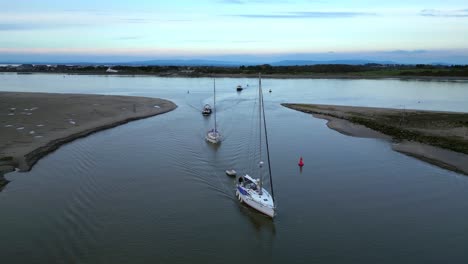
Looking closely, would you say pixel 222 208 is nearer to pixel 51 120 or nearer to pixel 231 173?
pixel 231 173

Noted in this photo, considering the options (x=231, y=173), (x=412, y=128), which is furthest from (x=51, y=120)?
(x=412, y=128)

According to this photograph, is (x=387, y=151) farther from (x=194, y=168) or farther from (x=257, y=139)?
(x=194, y=168)

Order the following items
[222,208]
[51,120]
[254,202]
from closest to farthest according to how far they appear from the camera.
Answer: [254,202]
[222,208]
[51,120]

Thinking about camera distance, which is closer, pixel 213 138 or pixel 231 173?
pixel 231 173

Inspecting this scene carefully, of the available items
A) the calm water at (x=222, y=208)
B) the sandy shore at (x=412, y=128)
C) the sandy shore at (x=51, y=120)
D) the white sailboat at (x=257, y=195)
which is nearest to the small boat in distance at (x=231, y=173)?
the calm water at (x=222, y=208)

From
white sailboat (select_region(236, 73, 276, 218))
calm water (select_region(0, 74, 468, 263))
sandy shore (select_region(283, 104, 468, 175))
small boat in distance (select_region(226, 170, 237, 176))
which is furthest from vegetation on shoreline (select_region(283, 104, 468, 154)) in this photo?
white sailboat (select_region(236, 73, 276, 218))

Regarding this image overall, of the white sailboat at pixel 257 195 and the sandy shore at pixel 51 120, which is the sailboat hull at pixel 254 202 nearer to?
the white sailboat at pixel 257 195

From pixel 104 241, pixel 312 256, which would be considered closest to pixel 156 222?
pixel 104 241
